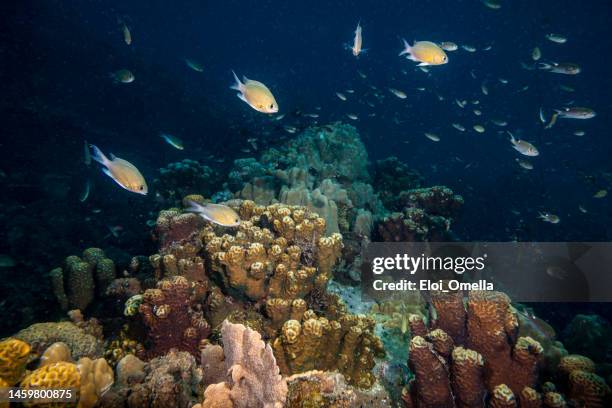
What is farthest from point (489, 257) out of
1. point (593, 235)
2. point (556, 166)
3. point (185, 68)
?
point (556, 166)

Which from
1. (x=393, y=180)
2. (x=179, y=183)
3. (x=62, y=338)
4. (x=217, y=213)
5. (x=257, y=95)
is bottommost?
(x=62, y=338)

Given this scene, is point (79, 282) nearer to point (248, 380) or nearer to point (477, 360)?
point (248, 380)

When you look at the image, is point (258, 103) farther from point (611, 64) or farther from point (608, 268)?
point (611, 64)

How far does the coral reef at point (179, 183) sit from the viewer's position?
28.8 feet

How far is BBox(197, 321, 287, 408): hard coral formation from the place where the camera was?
2232mm

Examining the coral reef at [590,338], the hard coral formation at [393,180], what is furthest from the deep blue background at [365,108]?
the coral reef at [590,338]

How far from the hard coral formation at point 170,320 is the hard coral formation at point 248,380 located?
0.83 meters

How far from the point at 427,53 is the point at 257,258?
4187mm

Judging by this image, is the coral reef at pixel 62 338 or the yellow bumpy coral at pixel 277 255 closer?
the coral reef at pixel 62 338

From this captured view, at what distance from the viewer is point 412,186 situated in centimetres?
1043

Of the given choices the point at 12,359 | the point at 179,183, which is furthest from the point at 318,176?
the point at 12,359

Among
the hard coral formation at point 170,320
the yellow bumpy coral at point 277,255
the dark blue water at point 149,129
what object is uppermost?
Answer: the dark blue water at point 149,129

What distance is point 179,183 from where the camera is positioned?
893 cm

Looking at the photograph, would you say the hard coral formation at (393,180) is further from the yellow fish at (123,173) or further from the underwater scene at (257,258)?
the yellow fish at (123,173)
